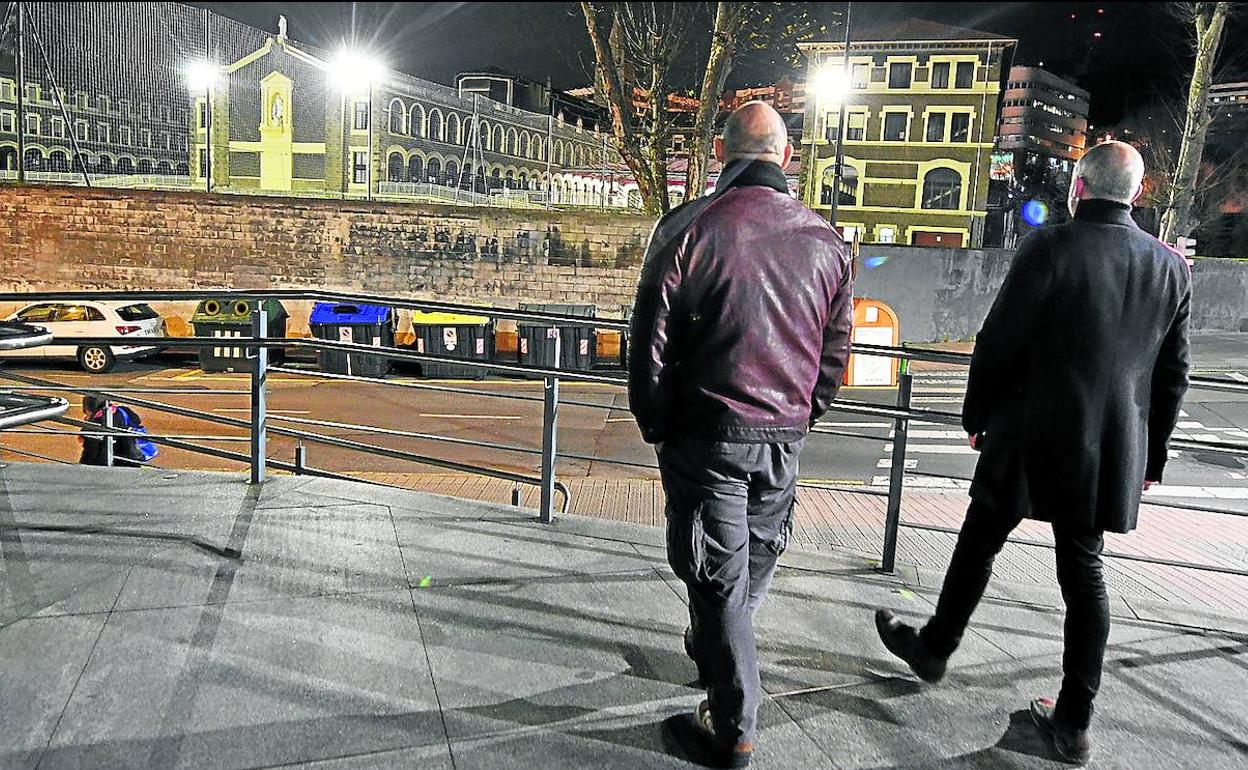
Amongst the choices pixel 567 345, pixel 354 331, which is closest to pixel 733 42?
pixel 567 345

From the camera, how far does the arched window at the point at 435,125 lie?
26.9 meters

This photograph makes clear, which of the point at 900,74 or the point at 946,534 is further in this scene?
the point at 900,74

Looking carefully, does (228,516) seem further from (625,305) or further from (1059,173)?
(1059,173)

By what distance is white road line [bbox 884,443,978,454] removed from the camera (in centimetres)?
1302

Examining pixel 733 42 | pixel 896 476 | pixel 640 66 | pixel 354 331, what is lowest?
pixel 354 331

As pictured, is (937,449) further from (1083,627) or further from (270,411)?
A: (1083,627)

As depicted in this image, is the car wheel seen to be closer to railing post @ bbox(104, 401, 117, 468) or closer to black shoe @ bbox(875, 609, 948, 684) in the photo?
railing post @ bbox(104, 401, 117, 468)

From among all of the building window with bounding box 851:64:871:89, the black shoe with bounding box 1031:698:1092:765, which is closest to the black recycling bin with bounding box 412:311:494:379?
the black shoe with bounding box 1031:698:1092:765

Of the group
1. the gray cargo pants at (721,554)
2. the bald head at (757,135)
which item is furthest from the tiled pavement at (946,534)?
the bald head at (757,135)

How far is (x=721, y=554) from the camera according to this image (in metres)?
2.41

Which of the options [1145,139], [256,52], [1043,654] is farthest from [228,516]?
[1145,139]

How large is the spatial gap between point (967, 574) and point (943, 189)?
167ft

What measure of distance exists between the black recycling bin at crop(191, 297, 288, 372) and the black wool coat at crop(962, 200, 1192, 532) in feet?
57.1

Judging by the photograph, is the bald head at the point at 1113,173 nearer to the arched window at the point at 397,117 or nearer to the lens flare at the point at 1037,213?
the lens flare at the point at 1037,213
